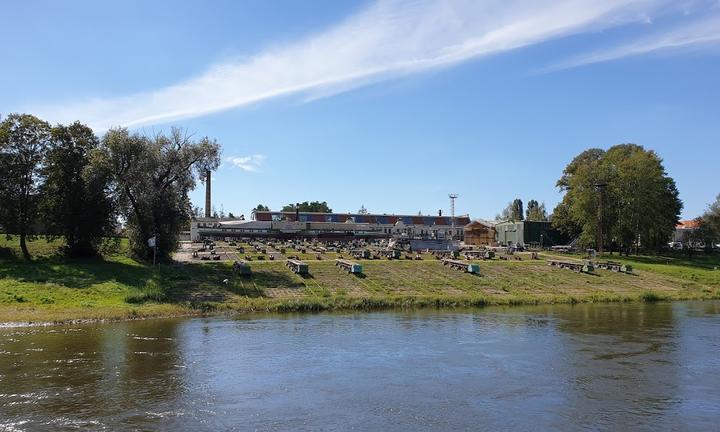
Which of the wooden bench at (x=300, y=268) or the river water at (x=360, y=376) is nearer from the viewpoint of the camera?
the river water at (x=360, y=376)

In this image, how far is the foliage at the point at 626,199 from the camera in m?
80.0

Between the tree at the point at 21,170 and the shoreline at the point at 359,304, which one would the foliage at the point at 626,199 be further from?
the tree at the point at 21,170

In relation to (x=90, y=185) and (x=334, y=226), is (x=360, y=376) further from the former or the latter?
(x=334, y=226)

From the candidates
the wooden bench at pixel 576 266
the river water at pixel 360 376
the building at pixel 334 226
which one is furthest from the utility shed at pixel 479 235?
the river water at pixel 360 376

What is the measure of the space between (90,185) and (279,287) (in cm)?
2000

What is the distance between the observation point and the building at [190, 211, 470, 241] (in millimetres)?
128250

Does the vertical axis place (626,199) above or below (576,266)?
above

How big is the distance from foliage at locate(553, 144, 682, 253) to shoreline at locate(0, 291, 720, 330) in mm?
29808

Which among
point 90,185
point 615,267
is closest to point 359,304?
point 90,185

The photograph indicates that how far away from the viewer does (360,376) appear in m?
23.5

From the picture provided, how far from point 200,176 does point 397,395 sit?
140ft

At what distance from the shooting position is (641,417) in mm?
18719

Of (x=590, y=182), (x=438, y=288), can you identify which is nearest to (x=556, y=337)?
(x=438, y=288)

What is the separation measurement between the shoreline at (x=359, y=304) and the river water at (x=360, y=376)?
6.73 ft
